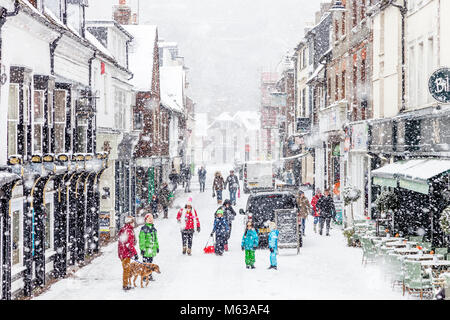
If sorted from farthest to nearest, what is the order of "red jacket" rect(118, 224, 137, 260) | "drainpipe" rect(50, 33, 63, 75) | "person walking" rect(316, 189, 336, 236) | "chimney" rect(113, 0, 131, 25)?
"chimney" rect(113, 0, 131, 25), "person walking" rect(316, 189, 336, 236), "drainpipe" rect(50, 33, 63, 75), "red jacket" rect(118, 224, 137, 260)

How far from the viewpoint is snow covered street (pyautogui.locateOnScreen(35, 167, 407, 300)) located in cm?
1432

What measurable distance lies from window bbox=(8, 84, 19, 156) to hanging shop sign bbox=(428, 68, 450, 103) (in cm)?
863

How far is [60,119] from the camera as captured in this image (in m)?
18.9

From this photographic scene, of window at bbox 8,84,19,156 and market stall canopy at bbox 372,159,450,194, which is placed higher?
window at bbox 8,84,19,156

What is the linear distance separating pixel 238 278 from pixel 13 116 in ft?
20.1

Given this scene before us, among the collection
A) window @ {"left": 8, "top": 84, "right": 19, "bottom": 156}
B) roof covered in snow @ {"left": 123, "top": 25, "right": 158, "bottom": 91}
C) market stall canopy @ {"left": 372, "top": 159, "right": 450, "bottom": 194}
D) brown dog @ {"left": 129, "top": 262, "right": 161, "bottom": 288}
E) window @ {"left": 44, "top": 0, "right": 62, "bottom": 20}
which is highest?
roof covered in snow @ {"left": 123, "top": 25, "right": 158, "bottom": 91}

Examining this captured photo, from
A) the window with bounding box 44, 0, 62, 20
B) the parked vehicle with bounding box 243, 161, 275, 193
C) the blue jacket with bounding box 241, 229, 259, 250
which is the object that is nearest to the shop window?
the blue jacket with bounding box 241, 229, 259, 250

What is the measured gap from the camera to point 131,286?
15492 mm

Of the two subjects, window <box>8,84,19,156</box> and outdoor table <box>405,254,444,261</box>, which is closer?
outdoor table <box>405,254,444,261</box>

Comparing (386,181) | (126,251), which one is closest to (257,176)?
(386,181)

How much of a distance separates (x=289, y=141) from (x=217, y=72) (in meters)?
80.4

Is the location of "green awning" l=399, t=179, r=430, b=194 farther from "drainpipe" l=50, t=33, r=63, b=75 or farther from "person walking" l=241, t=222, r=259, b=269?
"drainpipe" l=50, t=33, r=63, b=75

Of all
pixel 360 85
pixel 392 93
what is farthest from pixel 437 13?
pixel 360 85

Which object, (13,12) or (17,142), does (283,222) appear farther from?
(13,12)
